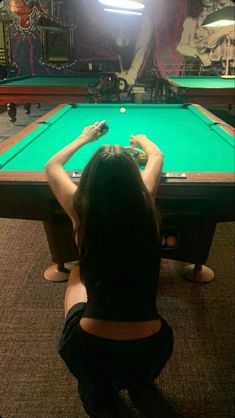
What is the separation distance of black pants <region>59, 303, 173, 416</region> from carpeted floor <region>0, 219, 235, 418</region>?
247 millimetres

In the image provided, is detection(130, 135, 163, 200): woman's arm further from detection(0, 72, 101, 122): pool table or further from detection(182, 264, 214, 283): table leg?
detection(0, 72, 101, 122): pool table

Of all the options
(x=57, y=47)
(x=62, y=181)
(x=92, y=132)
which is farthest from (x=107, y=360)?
(x=57, y=47)

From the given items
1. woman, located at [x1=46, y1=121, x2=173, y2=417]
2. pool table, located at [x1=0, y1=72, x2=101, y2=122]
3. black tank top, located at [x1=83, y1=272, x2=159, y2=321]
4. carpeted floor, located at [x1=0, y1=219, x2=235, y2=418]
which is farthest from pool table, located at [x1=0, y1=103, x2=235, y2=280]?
pool table, located at [x1=0, y1=72, x2=101, y2=122]

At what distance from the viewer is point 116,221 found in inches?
35.9

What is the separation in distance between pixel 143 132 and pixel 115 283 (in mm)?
1300

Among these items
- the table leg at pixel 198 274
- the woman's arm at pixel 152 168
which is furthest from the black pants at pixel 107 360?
the table leg at pixel 198 274

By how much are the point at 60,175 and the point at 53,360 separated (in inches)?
32.2

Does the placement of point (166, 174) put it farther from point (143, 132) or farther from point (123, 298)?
point (143, 132)

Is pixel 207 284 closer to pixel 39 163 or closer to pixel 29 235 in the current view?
pixel 39 163

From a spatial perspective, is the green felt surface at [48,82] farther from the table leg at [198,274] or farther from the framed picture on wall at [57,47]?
the table leg at [198,274]

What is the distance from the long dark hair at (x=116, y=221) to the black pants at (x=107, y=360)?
0.19m

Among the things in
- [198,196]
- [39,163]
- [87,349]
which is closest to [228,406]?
[87,349]

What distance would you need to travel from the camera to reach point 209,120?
2.25 meters

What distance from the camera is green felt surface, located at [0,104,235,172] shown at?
154 cm
